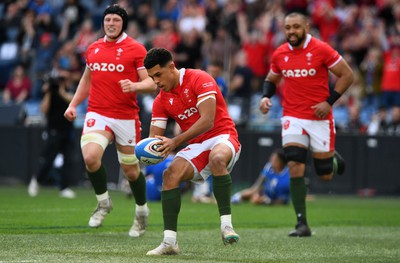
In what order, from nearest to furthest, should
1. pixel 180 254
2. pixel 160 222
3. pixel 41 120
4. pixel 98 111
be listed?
pixel 180 254 → pixel 98 111 → pixel 160 222 → pixel 41 120

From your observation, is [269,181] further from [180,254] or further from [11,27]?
[11,27]

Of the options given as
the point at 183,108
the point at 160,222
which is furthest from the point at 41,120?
the point at 183,108

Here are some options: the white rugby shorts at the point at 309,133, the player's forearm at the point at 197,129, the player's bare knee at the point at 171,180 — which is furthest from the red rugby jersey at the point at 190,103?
the white rugby shorts at the point at 309,133

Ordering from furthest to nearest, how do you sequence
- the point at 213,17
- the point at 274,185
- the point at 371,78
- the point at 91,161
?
the point at 213,17 → the point at 371,78 → the point at 274,185 → the point at 91,161

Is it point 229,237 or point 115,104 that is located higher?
point 115,104

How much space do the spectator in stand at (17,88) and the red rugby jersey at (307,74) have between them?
13.7m

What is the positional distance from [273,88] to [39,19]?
51.6 ft

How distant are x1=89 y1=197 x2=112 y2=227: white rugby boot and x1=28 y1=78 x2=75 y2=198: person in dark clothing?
7.61 m

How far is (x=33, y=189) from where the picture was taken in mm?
19672

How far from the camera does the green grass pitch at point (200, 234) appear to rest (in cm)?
967

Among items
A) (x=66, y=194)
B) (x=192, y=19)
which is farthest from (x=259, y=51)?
(x=66, y=194)

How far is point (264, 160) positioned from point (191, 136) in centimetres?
1236

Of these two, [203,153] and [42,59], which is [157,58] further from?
[42,59]

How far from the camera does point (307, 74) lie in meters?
12.6
